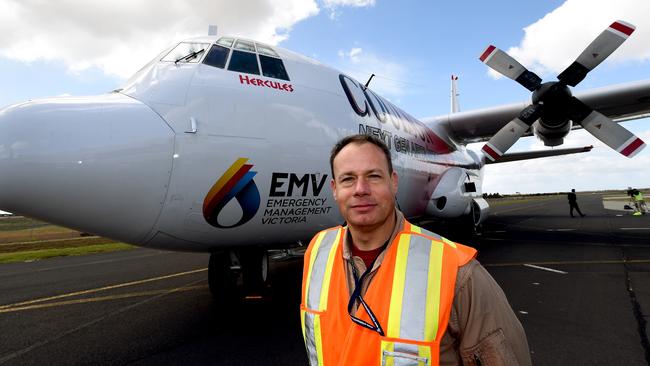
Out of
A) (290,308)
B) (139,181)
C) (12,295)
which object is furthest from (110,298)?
(139,181)

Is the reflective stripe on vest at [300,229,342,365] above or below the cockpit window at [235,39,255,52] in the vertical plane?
below

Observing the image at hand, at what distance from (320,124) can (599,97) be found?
35.0 feet

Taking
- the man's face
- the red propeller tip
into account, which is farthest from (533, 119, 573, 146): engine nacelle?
the man's face

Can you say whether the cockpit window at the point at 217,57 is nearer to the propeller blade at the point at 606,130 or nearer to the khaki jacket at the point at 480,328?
the khaki jacket at the point at 480,328

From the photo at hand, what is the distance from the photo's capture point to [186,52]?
480cm

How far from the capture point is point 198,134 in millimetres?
3941

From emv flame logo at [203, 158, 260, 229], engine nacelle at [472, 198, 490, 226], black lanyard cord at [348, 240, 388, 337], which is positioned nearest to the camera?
black lanyard cord at [348, 240, 388, 337]

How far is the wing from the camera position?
36.8 ft

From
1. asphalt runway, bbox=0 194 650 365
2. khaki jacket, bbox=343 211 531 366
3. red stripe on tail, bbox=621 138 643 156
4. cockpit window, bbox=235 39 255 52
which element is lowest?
asphalt runway, bbox=0 194 650 365

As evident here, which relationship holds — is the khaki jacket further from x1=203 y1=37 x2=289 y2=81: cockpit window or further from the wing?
the wing

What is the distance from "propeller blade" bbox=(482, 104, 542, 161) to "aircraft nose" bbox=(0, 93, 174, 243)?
9.80 meters

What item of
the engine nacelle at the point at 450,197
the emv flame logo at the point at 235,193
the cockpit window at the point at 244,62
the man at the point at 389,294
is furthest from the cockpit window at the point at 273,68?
the engine nacelle at the point at 450,197

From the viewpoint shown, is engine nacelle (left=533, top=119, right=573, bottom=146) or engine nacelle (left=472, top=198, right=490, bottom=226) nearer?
engine nacelle (left=533, top=119, right=573, bottom=146)

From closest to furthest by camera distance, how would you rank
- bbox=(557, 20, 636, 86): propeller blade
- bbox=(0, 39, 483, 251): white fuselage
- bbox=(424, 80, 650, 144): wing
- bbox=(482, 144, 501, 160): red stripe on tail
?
bbox=(0, 39, 483, 251): white fuselage
bbox=(557, 20, 636, 86): propeller blade
bbox=(482, 144, 501, 160): red stripe on tail
bbox=(424, 80, 650, 144): wing
